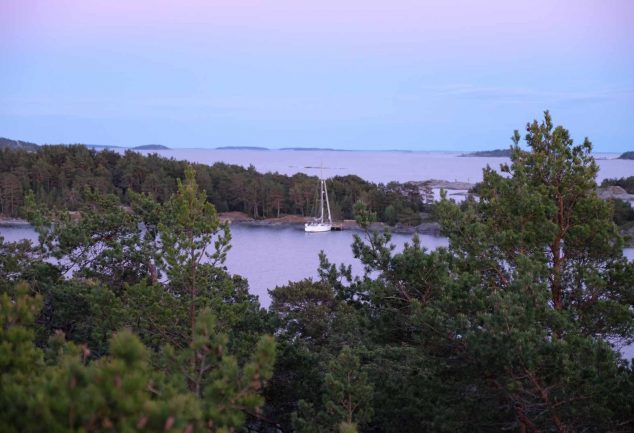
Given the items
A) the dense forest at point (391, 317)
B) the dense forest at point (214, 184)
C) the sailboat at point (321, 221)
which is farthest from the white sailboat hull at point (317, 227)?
the dense forest at point (391, 317)

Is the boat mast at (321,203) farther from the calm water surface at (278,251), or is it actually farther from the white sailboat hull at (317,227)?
the calm water surface at (278,251)

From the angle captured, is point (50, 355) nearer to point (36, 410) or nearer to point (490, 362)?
point (36, 410)

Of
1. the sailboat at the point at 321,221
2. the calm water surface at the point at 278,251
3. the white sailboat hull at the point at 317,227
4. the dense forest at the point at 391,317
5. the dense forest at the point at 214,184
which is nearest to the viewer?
the dense forest at the point at 391,317

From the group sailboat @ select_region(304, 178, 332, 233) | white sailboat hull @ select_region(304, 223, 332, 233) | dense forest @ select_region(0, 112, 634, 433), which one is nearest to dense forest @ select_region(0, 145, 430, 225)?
sailboat @ select_region(304, 178, 332, 233)

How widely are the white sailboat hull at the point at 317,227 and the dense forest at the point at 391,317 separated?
25655 mm

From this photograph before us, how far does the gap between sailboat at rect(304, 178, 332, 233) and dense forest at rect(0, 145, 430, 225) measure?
76cm

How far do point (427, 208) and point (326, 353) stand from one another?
31.2 metres

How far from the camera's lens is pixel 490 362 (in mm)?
5184

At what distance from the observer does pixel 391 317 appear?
22.2ft

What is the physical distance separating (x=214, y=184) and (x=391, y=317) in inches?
1417

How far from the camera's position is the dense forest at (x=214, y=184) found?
37344mm

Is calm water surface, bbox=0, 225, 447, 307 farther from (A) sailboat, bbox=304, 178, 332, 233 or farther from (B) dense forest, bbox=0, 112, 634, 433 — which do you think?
(B) dense forest, bbox=0, 112, 634, 433

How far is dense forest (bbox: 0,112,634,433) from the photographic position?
3856 millimetres

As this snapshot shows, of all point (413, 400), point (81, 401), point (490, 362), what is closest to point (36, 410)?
point (81, 401)
